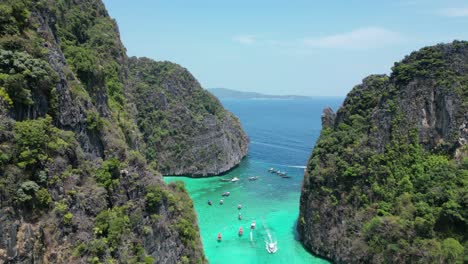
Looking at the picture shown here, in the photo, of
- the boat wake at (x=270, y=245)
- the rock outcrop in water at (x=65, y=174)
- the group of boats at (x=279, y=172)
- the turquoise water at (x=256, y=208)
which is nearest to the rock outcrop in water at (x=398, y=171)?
the boat wake at (x=270, y=245)

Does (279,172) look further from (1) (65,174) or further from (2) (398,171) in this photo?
(1) (65,174)

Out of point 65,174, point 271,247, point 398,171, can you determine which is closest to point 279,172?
point 271,247

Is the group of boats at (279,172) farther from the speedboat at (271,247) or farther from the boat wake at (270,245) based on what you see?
the speedboat at (271,247)

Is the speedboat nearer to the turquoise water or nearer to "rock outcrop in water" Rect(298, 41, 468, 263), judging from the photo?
the turquoise water

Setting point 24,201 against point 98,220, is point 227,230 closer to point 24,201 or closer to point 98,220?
point 98,220

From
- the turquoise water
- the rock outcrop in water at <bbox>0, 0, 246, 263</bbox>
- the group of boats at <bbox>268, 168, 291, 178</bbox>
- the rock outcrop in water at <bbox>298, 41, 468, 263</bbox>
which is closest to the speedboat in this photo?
the turquoise water

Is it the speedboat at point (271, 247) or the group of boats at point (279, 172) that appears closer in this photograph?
the speedboat at point (271, 247)

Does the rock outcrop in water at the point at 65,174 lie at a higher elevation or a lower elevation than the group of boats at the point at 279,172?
higher

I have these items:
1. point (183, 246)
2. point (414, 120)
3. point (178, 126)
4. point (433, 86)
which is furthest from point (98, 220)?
point (178, 126)
